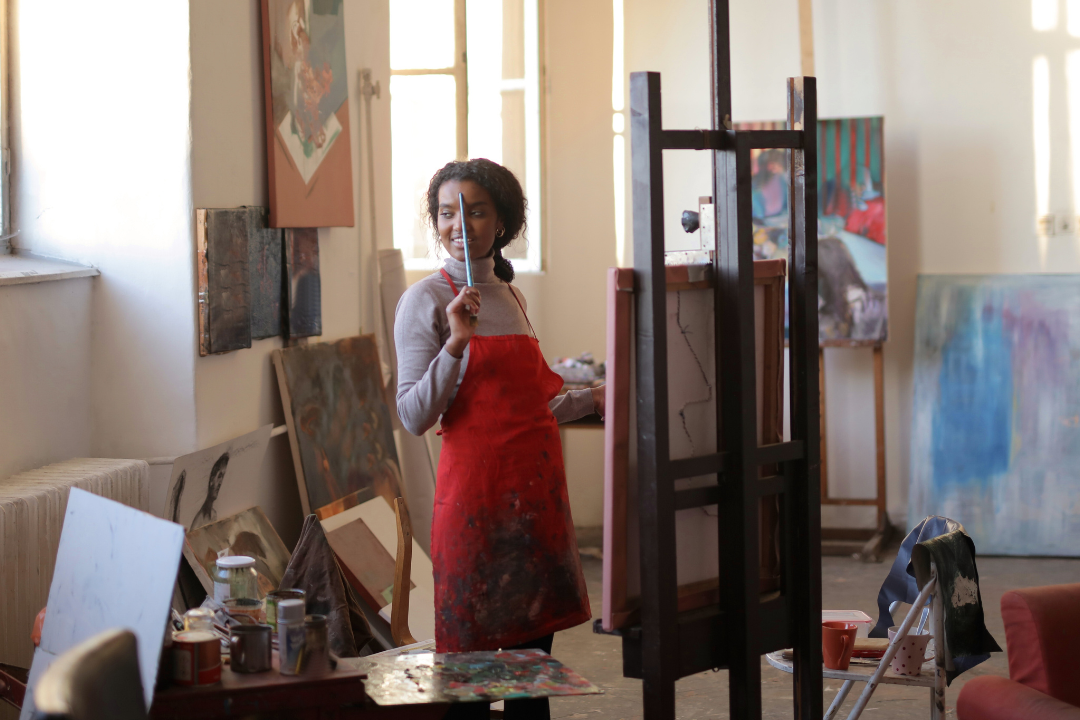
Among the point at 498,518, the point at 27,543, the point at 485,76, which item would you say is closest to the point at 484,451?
the point at 498,518

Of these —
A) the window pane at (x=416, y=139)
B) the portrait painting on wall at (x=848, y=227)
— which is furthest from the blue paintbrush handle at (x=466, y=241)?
the portrait painting on wall at (x=848, y=227)

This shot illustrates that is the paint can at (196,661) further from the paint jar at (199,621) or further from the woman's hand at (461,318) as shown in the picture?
the woman's hand at (461,318)

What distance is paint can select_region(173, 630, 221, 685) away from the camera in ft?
5.72

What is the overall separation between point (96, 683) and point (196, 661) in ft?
1.40

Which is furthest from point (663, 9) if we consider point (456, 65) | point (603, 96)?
point (456, 65)

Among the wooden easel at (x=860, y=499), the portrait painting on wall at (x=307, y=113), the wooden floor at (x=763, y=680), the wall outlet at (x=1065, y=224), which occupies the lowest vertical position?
the wooden floor at (x=763, y=680)

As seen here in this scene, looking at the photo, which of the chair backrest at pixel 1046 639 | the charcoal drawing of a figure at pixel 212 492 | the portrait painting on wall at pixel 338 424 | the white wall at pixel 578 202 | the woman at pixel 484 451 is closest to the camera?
the woman at pixel 484 451

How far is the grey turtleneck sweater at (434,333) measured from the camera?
84.7 inches

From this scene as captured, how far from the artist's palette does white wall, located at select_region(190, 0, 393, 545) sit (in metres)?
1.15

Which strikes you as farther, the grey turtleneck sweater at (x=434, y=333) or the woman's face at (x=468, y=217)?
the woman's face at (x=468, y=217)

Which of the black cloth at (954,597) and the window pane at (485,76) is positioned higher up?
the window pane at (485,76)

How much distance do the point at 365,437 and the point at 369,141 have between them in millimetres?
1139

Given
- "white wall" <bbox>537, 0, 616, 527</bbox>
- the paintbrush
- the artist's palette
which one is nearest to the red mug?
the artist's palette

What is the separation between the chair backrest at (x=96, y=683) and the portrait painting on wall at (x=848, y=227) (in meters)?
4.49
